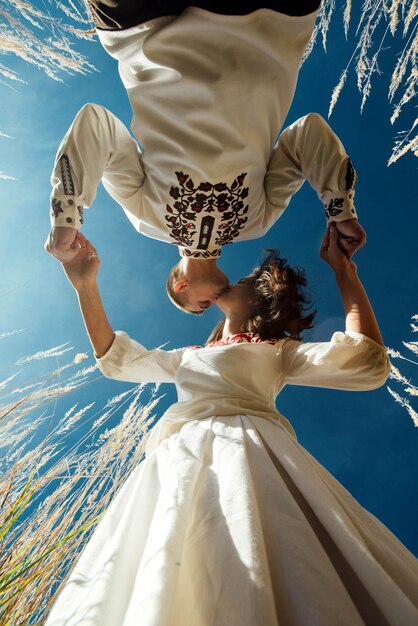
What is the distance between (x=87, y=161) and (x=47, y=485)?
1.20 m

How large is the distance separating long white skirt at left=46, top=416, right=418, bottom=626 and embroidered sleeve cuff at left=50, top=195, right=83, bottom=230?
688mm

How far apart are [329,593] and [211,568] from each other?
0.17m

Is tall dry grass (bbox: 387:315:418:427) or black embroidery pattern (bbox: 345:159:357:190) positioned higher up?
black embroidery pattern (bbox: 345:159:357:190)

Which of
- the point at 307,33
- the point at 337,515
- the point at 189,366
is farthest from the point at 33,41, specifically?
the point at 337,515

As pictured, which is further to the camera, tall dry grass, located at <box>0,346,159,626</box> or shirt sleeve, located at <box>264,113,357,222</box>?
shirt sleeve, located at <box>264,113,357,222</box>

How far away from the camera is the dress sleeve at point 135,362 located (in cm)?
137

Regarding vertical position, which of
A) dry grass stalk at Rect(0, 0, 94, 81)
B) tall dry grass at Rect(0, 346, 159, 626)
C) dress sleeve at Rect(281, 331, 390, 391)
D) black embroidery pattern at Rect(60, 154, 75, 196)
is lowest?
tall dry grass at Rect(0, 346, 159, 626)

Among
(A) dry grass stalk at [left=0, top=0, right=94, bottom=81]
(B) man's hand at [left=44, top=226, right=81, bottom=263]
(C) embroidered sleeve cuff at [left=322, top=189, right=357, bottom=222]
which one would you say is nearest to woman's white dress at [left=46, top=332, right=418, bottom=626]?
(C) embroidered sleeve cuff at [left=322, top=189, right=357, bottom=222]

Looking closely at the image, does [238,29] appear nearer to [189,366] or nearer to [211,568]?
[189,366]

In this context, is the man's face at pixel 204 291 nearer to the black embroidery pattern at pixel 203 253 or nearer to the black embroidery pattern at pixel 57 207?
the black embroidery pattern at pixel 203 253

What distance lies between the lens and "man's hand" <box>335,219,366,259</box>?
1.15 m

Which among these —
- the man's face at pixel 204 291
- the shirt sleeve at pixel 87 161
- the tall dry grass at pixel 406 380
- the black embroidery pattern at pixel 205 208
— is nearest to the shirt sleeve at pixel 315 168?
the black embroidery pattern at pixel 205 208

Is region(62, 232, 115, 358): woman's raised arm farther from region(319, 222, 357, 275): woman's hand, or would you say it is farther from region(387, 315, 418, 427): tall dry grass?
region(387, 315, 418, 427): tall dry grass

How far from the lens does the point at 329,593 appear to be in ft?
1.73
